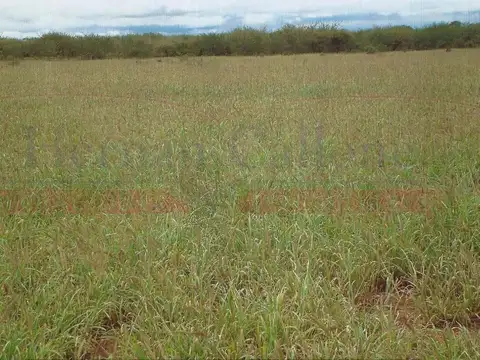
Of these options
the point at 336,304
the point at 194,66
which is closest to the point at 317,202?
the point at 336,304

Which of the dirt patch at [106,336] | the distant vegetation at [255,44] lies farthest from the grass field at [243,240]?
the distant vegetation at [255,44]

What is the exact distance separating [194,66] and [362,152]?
13.8m

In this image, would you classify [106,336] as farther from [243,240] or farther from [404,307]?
[404,307]

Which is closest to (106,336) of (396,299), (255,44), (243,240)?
(243,240)

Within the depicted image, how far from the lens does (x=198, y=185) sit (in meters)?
3.96

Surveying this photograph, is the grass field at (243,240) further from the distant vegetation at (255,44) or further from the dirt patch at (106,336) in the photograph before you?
the distant vegetation at (255,44)

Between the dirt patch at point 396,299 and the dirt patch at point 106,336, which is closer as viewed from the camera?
the dirt patch at point 106,336

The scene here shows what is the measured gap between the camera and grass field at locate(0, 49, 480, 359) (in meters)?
2.27

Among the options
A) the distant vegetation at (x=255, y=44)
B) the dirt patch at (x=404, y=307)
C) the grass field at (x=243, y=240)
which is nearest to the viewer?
the grass field at (x=243, y=240)

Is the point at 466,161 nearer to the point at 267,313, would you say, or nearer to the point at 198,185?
the point at 198,185

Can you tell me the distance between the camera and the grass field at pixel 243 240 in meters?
2.27

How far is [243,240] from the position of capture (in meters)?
3.15

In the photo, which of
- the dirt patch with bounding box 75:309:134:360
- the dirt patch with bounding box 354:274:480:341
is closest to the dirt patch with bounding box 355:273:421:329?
the dirt patch with bounding box 354:274:480:341

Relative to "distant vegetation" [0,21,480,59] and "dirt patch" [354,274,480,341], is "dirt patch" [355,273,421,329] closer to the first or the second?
"dirt patch" [354,274,480,341]
